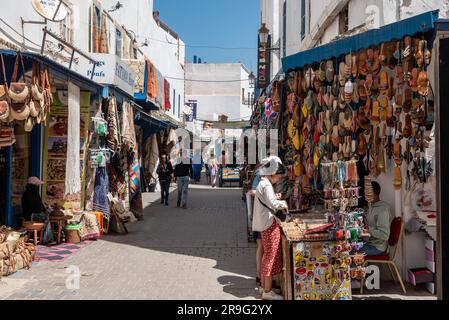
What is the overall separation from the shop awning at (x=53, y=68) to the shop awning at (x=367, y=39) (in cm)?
371

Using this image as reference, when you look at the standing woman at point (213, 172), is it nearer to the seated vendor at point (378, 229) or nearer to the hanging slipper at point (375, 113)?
the hanging slipper at point (375, 113)

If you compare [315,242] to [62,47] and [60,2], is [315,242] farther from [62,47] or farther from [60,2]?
[62,47]

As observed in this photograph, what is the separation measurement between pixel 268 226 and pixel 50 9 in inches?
242

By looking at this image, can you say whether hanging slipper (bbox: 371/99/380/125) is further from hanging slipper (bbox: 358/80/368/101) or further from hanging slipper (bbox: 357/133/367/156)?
hanging slipper (bbox: 357/133/367/156)

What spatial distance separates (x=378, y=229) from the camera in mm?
6133

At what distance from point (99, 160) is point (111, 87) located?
1.84 metres

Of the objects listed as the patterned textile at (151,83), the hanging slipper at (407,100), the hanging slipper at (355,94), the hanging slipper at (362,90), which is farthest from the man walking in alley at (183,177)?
the hanging slipper at (407,100)

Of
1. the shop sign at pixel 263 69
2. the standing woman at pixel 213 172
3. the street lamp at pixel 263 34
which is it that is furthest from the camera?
the standing woman at pixel 213 172

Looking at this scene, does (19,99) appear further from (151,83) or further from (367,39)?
(151,83)

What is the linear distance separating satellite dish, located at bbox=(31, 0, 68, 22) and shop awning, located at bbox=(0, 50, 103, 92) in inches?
52.9

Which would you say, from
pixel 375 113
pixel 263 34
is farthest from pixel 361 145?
pixel 263 34

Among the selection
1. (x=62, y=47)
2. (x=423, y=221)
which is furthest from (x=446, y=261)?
(x=62, y=47)

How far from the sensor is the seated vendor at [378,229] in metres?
6.09

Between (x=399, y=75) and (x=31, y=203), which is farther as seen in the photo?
(x=31, y=203)
